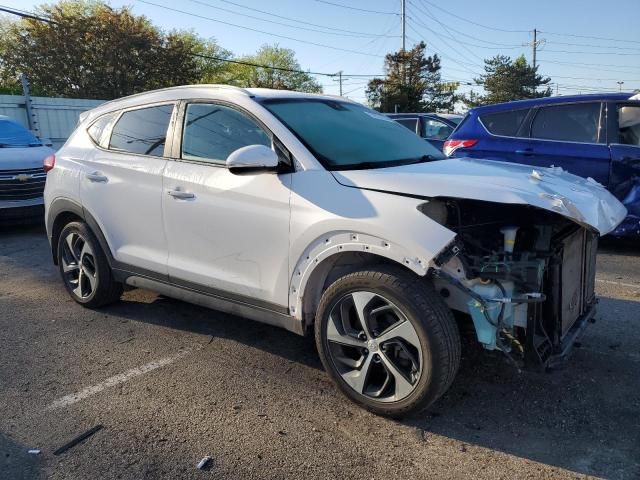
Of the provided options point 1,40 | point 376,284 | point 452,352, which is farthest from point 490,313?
point 1,40

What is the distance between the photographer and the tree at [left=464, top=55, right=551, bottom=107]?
69.2m

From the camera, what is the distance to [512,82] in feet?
227

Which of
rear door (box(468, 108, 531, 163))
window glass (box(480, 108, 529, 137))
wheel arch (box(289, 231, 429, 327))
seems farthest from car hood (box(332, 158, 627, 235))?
window glass (box(480, 108, 529, 137))

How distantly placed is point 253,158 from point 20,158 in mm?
6726

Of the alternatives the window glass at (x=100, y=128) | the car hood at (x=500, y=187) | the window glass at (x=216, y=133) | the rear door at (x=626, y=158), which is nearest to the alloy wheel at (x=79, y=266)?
the window glass at (x=100, y=128)

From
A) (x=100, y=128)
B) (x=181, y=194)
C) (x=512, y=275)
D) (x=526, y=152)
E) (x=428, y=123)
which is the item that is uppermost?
(x=428, y=123)

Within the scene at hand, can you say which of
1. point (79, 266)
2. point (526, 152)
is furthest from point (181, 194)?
point (526, 152)

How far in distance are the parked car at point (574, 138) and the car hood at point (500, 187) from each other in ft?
10.4

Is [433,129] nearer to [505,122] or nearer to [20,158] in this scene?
[505,122]

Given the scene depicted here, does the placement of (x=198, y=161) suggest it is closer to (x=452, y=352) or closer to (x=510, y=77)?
(x=452, y=352)

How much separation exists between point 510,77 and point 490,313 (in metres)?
73.9

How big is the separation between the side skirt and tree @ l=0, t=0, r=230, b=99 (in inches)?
1555

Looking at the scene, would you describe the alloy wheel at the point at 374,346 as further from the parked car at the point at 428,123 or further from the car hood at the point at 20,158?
the parked car at the point at 428,123

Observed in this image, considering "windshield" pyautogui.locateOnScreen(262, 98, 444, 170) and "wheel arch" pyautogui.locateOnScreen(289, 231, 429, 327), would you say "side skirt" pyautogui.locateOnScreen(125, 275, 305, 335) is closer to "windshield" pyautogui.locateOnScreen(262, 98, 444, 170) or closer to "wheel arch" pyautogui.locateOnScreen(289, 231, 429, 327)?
"wheel arch" pyautogui.locateOnScreen(289, 231, 429, 327)
